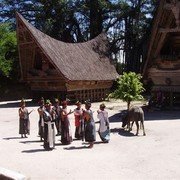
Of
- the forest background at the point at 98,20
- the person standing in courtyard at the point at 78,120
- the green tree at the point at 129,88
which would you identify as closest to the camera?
the person standing in courtyard at the point at 78,120

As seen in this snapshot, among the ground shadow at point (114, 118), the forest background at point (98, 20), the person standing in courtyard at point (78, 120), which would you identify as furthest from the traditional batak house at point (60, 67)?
the person standing in courtyard at point (78, 120)

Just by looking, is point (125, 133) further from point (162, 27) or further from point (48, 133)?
point (162, 27)

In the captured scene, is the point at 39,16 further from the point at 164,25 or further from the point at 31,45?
the point at 164,25

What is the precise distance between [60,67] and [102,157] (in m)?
16.4

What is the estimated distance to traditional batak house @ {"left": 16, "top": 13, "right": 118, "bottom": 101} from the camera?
28.5 meters

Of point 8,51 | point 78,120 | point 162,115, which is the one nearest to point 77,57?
point 8,51

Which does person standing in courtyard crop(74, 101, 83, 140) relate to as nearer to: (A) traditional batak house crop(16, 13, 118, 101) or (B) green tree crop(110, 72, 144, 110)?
(B) green tree crop(110, 72, 144, 110)

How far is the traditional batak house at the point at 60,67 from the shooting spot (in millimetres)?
28516

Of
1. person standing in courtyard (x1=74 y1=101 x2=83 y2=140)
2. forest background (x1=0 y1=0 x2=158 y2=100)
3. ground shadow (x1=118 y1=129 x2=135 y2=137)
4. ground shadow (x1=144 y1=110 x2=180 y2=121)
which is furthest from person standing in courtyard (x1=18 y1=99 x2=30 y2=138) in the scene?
forest background (x1=0 y1=0 x2=158 y2=100)

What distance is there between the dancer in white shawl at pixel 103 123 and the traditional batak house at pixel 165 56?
432 inches

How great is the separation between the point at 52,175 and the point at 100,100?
74.5ft

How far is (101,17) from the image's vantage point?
4497cm

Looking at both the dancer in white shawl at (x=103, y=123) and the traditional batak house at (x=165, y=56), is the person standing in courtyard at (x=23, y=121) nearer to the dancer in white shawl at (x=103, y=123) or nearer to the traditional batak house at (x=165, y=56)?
the dancer in white shawl at (x=103, y=123)

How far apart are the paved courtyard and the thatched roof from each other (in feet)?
37.6
